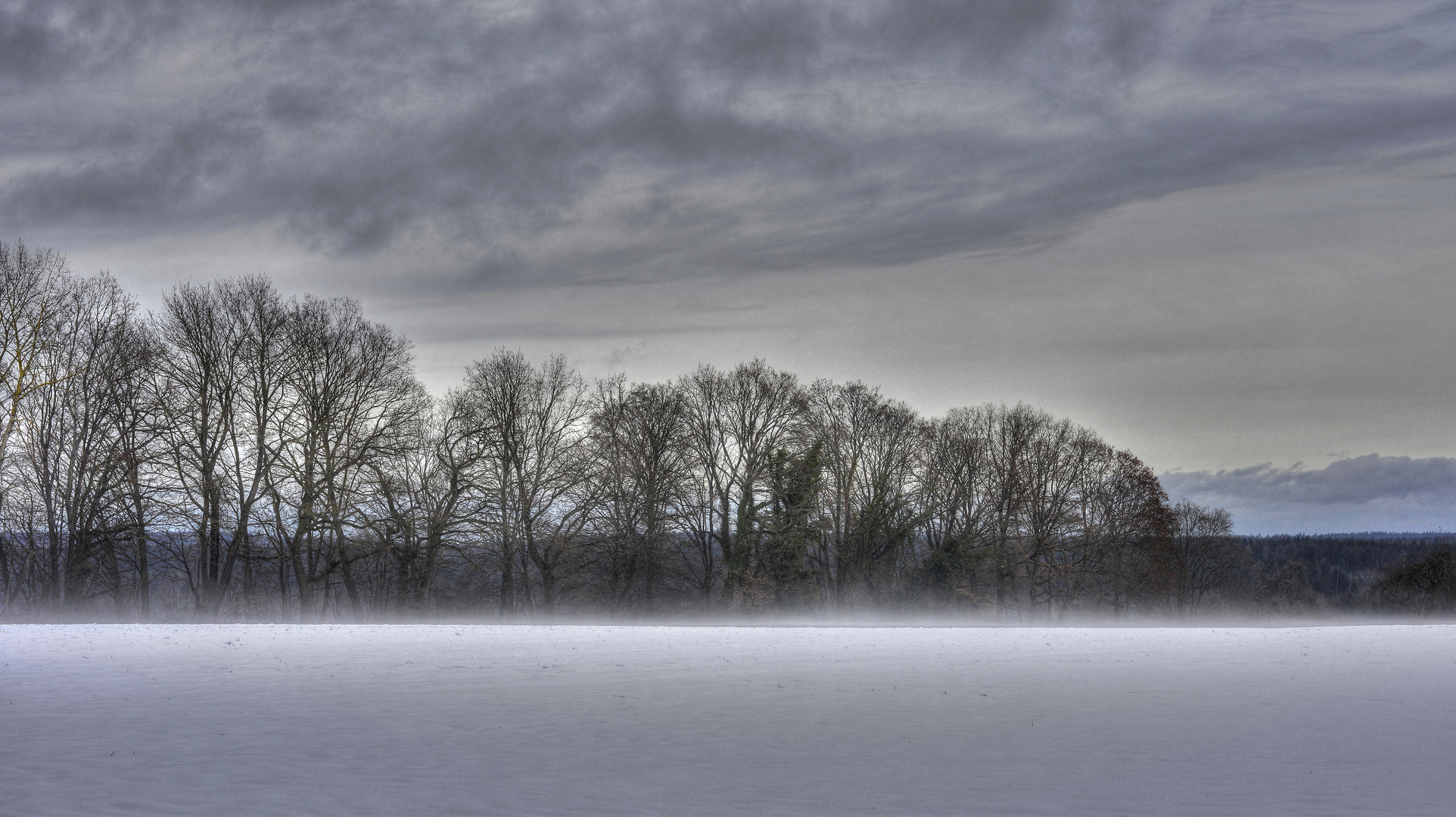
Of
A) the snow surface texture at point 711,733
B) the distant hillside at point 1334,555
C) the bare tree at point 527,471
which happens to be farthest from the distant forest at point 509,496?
the distant hillside at point 1334,555

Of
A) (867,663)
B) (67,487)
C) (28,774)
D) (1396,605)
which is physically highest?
(67,487)

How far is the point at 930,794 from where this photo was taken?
904 cm

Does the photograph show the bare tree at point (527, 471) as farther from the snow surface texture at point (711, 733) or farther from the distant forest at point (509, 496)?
the snow surface texture at point (711, 733)

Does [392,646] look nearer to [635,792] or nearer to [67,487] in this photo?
[635,792]

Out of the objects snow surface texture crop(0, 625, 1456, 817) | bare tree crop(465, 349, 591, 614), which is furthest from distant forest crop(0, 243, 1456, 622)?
snow surface texture crop(0, 625, 1456, 817)

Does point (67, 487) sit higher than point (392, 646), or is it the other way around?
point (67, 487)

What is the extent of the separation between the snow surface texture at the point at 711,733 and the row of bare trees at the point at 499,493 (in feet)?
68.2

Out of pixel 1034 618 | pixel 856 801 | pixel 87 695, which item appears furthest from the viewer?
pixel 1034 618

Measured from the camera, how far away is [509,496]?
48219mm

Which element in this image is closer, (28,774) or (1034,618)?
(28,774)

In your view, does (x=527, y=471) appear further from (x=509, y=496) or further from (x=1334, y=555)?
(x=1334, y=555)

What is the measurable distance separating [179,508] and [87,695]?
30032 millimetres

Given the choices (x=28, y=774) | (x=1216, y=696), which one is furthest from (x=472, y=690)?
(x=1216, y=696)

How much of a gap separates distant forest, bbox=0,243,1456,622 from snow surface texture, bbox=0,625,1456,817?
68.8ft
